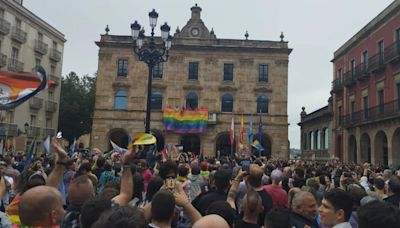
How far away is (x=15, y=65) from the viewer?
1219 inches

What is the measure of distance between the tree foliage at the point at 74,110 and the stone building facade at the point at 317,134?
24.3 m

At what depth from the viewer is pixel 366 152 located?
27.1 meters

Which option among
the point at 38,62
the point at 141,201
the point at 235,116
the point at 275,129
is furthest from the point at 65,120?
the point at 141,201

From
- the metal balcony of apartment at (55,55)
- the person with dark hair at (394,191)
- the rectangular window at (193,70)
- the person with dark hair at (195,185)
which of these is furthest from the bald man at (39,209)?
the metal balcony of apartment at (55,55)

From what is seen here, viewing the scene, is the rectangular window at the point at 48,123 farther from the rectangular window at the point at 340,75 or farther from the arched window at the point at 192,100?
the rectangular window at the point at 340,75

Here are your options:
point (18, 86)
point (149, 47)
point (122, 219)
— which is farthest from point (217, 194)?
point (149, 47)

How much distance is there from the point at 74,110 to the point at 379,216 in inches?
1701

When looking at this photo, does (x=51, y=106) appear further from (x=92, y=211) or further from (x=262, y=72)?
(x=92, y=211)

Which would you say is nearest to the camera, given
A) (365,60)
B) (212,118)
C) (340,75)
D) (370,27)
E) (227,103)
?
(370,27)

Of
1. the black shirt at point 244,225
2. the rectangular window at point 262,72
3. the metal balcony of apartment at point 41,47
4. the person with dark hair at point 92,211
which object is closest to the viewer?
the person with dark hair at point 92,211

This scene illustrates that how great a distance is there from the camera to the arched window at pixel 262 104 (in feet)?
112

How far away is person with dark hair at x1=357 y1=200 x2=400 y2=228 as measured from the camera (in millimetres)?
2346

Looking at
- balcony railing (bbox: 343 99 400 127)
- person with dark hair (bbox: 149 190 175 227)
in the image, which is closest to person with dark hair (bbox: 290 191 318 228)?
person with dark hair (bbox: 149 190 175 227)

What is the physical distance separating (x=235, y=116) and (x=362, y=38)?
1215 cm
